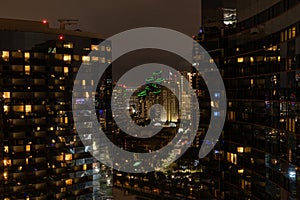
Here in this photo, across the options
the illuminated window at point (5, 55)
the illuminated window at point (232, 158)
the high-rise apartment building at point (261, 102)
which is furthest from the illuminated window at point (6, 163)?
the illuminated window at point (232, 158)

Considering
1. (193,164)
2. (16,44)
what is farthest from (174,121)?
(16,44)

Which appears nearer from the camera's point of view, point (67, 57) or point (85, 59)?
point (67, 57)

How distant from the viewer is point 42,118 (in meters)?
51.9

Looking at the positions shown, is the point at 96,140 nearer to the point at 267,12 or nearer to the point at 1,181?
the point at 1,181

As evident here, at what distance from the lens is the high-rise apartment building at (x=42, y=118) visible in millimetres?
49094

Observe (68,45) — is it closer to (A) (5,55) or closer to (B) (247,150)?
(A) (5,55)

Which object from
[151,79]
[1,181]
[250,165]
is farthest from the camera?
[151,79]

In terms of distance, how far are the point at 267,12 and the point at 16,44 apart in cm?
3018

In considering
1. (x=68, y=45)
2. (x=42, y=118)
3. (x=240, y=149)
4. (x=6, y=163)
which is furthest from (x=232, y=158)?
(x=68, y=45)

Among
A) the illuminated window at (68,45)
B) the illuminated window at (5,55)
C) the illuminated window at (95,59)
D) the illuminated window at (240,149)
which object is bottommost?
the illuminated window at (240,149)

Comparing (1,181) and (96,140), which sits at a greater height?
(96,140)

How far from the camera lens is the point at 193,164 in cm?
6131

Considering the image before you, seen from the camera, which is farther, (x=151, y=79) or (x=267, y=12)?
(x=151, y=79)

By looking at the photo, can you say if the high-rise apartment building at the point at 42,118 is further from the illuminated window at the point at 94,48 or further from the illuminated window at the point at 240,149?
the illuminated window at the point at 240,149
